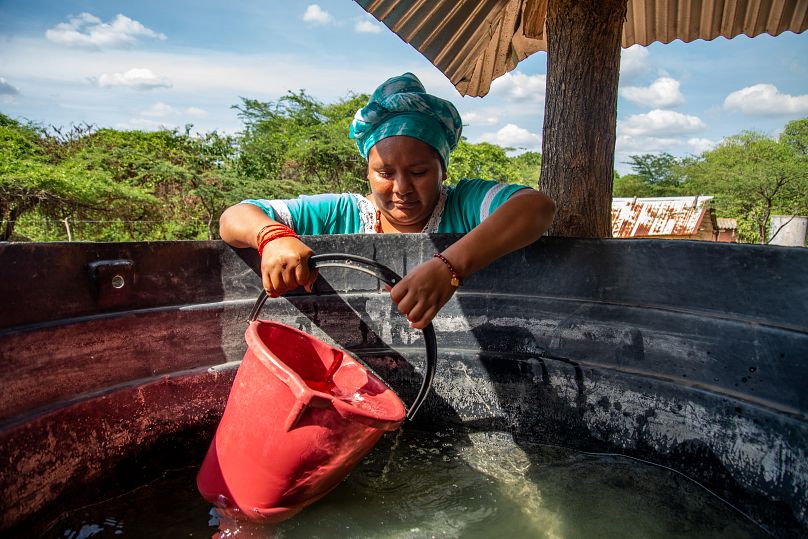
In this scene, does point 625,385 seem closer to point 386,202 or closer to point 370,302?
point 370,302

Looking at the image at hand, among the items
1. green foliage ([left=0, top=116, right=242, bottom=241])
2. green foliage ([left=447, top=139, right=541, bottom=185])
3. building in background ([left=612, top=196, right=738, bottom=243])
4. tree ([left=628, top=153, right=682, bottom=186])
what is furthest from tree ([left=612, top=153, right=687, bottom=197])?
green foliage ([left=0, top=116, right=242, bottom=241])

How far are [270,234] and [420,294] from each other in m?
0.49

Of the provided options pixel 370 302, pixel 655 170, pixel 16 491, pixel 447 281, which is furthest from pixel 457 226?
pixel 655 170

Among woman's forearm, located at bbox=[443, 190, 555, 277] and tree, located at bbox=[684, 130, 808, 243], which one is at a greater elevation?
tree, located at bbox=[684, 130, 808, 243]

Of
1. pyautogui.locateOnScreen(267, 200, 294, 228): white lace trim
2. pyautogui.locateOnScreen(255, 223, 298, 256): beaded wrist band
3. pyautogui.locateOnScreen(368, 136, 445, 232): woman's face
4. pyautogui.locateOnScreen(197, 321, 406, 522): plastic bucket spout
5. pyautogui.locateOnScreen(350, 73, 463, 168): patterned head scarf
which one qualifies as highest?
pyautogui.locateOnScreen(350, 73, 463, 168): patterned head scarf

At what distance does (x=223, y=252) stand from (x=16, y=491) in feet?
2.55

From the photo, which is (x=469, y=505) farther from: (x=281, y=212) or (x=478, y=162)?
(x=478, y=162)

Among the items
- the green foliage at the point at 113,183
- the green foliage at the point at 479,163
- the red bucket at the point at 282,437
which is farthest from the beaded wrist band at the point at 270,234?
the green foliage at the point at 479,163

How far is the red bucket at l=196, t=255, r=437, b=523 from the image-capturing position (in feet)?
3.47

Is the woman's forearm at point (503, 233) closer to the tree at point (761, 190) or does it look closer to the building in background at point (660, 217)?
the building in background at point (660, 217)

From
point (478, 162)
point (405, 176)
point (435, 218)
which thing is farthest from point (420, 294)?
point (478, 162)

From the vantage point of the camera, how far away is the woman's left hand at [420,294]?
1.20m

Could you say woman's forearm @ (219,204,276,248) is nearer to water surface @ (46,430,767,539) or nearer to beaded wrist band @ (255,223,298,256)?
beaded wrist band @ (255,223,298,256)

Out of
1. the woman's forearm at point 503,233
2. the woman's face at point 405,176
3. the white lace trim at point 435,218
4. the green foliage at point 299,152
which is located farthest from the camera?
the green foliage at point 299,152
